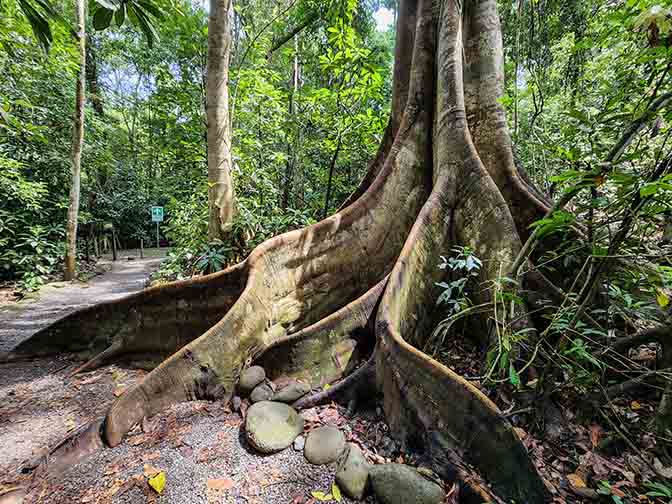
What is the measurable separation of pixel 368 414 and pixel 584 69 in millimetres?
6954

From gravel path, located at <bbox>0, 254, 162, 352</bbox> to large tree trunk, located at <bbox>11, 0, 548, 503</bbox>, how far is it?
1400mm

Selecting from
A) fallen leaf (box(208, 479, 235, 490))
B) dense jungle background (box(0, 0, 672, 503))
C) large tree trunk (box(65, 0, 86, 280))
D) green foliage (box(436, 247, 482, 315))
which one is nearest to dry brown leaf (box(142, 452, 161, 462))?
fallen leaf (box(208, 479, 235, 490))

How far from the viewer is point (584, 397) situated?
68.0 inches

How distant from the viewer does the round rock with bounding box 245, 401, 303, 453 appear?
5.61 feet

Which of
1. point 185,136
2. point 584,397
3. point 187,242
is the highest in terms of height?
point 185,136

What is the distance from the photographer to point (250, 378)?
86.4 inches

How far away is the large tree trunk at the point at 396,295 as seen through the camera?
5.27 ft

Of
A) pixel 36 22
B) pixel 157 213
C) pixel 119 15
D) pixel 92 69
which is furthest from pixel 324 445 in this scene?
pixel 92 69

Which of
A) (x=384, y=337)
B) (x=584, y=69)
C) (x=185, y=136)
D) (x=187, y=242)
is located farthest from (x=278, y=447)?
(x=185, y=136)

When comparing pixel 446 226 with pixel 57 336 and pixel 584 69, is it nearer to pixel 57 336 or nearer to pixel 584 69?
pixel 57 336

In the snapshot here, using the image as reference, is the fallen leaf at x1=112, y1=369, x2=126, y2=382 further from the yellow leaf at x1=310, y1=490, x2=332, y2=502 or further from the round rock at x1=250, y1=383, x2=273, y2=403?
the yellow leaf at x1=310, y1=490, x2=332, y2=502

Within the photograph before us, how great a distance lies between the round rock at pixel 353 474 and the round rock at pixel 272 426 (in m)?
0.36

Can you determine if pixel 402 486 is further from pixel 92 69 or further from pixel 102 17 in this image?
pixel 92 69

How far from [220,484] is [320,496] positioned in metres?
0.51
